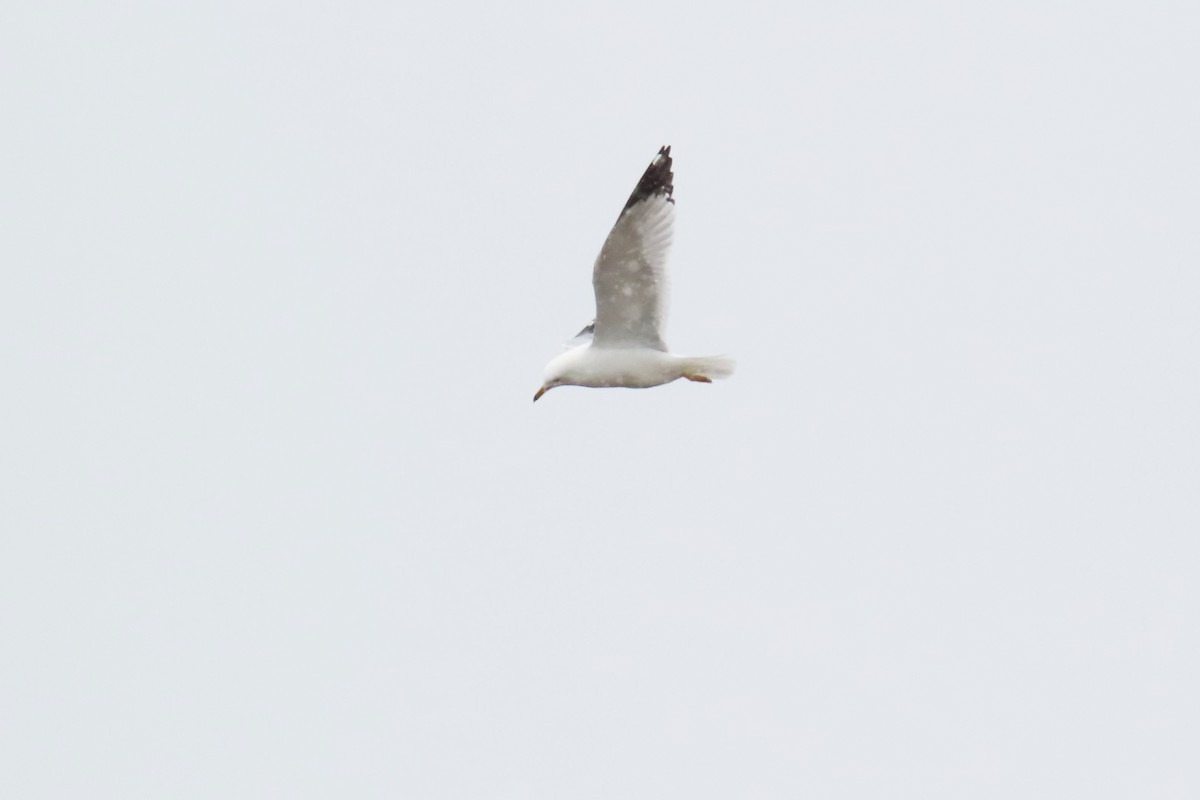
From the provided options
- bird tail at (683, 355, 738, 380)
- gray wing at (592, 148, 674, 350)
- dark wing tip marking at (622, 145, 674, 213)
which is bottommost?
bird tail at (683, 355, 738, 380)

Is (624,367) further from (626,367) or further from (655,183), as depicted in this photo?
(655,183)

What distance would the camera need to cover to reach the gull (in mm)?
13258

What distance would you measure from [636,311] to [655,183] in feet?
3.08

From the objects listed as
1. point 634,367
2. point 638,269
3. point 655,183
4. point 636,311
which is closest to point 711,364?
point 634,367

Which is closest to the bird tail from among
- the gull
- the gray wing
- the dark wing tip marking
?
the gull

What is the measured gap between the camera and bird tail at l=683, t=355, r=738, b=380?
1373 cm

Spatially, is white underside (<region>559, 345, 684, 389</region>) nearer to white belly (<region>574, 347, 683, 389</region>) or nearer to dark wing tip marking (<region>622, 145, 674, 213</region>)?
white belly (<region>574, 347, 683, 389</region>)

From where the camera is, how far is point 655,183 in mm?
13234

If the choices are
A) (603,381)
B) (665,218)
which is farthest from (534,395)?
(665,218)

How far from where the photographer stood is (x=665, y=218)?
43.7 feet

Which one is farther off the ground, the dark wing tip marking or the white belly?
the dark wing tip marking

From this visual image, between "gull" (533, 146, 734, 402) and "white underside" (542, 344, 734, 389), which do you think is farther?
"white underside" (542, 344, 734, 389)

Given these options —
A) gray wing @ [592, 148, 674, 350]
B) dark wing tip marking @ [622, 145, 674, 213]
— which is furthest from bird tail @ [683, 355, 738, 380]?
dark wing tip marking @ [622, 145, 674, 213]

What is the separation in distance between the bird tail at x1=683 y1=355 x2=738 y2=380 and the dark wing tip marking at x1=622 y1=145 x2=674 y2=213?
1.14 metres
